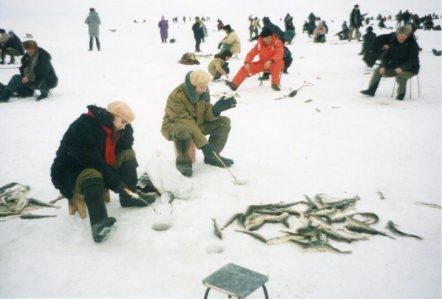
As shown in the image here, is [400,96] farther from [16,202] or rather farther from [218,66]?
[16,202]

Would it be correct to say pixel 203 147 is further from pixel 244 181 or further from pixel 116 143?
pixel 116 143

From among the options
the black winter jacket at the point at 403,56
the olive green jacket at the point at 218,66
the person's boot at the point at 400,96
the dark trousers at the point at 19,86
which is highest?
the black winter jacket at the point at 403,56

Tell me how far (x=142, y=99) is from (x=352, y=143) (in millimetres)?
5349

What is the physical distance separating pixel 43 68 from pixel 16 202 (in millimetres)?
5897

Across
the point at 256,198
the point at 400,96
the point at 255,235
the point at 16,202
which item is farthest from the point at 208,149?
the point at 400,96

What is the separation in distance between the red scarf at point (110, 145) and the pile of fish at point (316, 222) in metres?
1.26

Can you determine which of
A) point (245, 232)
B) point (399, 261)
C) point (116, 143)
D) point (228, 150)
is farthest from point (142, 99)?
point (399, 261)

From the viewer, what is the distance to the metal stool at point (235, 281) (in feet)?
6.84

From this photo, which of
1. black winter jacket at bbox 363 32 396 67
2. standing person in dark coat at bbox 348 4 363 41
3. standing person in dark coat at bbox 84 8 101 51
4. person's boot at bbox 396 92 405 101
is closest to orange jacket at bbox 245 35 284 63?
black winter jacket at bbox 363 32 396 67

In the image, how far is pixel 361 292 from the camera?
2.80 metres

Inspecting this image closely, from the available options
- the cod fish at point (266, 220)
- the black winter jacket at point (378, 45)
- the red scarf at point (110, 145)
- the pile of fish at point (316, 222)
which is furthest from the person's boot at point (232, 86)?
the cod fish at point (266, 220)

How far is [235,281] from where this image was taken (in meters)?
2.20

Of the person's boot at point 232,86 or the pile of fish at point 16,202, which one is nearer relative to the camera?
the pile of fish at point 16,202

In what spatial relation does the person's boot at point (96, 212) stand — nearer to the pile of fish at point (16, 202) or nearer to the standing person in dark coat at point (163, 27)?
the pile of fish at point (16, 202)
